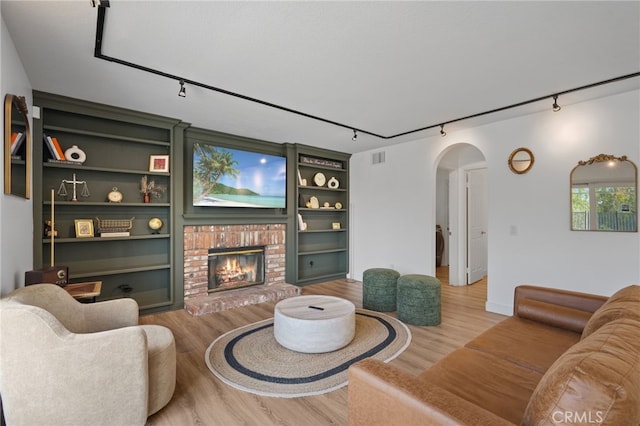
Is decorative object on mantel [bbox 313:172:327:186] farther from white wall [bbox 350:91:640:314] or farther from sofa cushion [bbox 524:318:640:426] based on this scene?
sofa cushion [bbox 524:318:640:426]

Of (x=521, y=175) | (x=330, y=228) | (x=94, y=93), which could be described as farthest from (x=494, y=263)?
(x=94, y=93)

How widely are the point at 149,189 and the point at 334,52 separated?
9.47ft

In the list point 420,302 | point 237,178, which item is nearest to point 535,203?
point 420,302

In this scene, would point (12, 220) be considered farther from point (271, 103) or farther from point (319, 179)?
point (319, 179)

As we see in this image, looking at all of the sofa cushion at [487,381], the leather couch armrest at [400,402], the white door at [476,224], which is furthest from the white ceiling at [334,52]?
the white door at [476,224]

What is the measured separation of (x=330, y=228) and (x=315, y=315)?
321 cm

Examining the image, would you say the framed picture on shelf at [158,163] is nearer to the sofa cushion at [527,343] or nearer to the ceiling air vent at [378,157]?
the ceiling air vent at [378,157]

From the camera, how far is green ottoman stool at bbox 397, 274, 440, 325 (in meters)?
3.25

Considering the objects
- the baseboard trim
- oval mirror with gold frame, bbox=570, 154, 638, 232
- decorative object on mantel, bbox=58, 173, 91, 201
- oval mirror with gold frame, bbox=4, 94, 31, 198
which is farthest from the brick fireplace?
oval mirror with gold frame, bbox=570, 154, 638, 232

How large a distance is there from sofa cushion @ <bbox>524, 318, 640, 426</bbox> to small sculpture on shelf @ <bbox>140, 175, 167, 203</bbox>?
13.2 ft

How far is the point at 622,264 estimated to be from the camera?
9.64ft

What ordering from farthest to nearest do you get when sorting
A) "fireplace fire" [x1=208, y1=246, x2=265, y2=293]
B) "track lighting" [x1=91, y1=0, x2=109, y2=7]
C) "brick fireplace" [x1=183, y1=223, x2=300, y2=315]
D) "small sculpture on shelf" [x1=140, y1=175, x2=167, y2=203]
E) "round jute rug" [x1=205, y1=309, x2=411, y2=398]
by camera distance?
"fireplace fire" [x1=208, y1=246, x2=265, y2=293], "brick fireplace" [x1=183, y1=223, x2=300, y2=315], "small sculpture on shelf" [x1=140, y1=175, x2=167, y2=203], "round jute rug" [x1=205, y1=309, x2=411, y2=398], "track lighting" [x1=91, y1=0, x2=109, y2=7]

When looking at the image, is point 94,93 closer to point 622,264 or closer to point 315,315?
point 315,315

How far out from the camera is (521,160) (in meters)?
3.61
